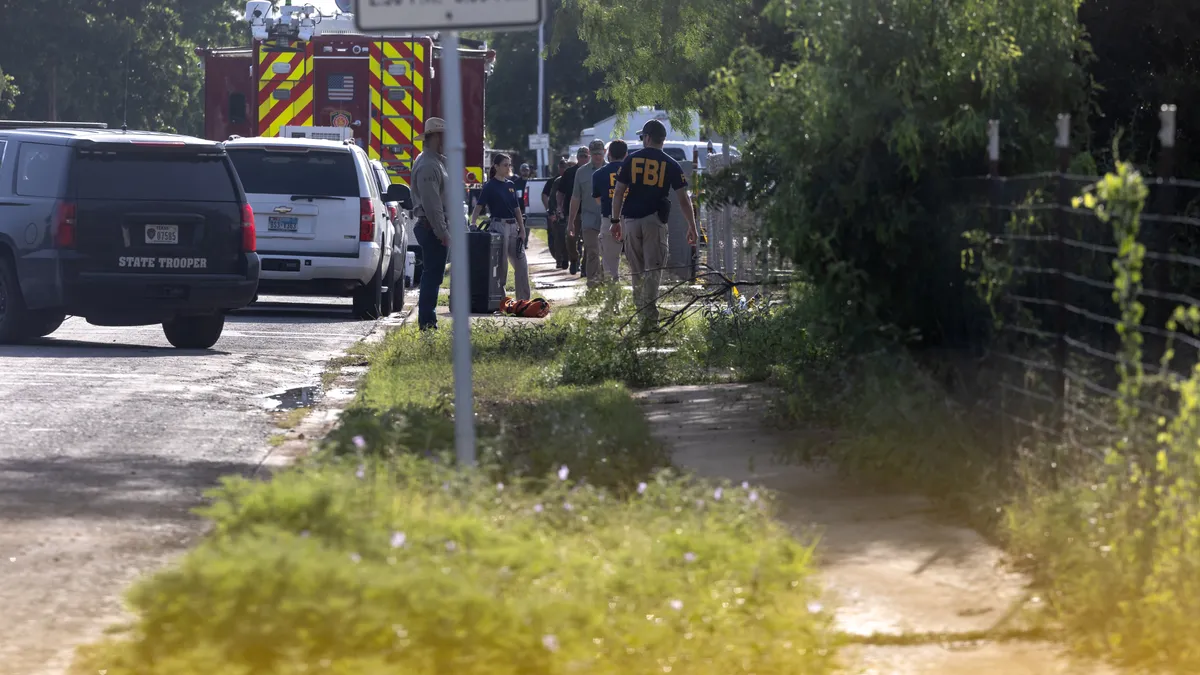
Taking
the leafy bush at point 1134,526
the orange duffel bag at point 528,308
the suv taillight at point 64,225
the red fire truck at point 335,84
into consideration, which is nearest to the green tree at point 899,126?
the leafy bush at point 1134,526

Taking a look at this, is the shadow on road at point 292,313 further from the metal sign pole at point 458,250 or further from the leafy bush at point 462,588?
the leafy bush at point 462,588

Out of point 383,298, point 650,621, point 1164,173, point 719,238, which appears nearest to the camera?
point 650,621

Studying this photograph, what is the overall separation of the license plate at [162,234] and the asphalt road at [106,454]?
0.89m

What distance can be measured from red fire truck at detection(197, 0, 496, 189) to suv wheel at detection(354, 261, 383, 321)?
Answer: 162 inches

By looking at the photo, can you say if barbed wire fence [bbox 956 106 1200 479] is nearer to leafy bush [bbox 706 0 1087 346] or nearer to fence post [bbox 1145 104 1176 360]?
fence post [bbox 1145 104 1176 360]

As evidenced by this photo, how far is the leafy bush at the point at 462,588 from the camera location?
4629mm

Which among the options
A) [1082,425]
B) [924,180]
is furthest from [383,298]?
[1082,425]

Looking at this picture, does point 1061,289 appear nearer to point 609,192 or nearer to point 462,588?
point 462,588

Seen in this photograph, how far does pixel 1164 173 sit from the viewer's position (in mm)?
5777

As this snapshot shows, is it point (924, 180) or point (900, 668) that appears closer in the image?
point (900, 668)

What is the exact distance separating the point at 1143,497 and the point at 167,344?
38.7ft

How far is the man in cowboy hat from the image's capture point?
50.5 feet

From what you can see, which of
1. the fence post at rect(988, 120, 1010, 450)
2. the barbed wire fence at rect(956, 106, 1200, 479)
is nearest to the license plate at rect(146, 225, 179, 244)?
the barbed wire fence at rect(956, 106, 1200, 479)

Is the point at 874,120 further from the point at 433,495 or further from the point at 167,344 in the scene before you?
the point at 167,344
